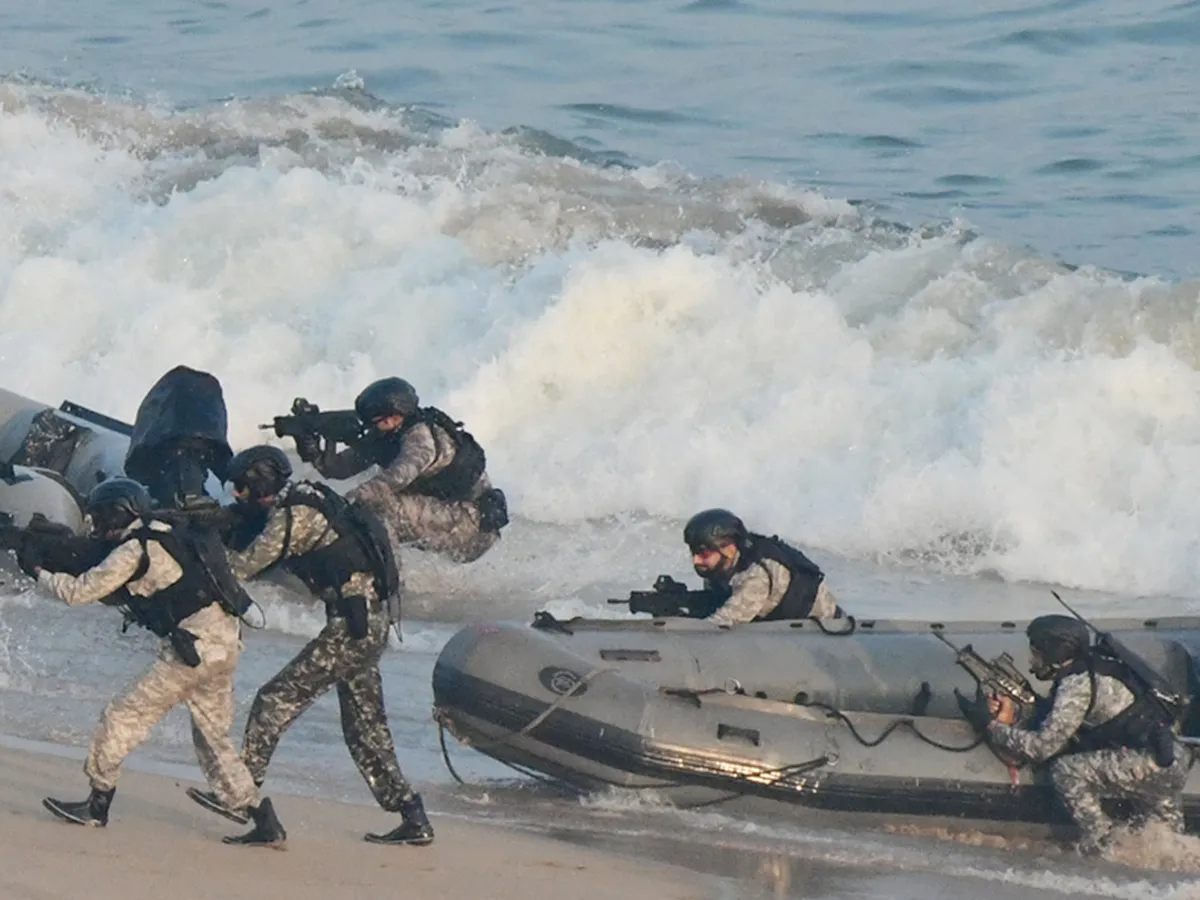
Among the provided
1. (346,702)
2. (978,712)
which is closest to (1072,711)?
(978,712)

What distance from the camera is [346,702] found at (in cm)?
785

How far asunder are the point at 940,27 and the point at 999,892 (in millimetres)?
17955

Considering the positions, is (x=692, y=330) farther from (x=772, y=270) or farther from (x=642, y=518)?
(x=642, y=518)

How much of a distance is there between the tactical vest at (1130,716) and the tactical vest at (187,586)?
10.4ft

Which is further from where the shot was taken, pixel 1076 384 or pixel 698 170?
pixel 698 170

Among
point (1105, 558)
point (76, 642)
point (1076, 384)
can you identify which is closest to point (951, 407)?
point (1076, 384)

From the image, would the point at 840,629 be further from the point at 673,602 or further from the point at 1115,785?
the point at 1115,785

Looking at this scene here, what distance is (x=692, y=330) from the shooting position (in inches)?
656

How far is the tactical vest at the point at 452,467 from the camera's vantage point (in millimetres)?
11414

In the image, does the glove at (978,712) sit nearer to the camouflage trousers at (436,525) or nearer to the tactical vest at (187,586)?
the tactical vest at (187,586)

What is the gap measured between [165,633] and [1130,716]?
11.7ft

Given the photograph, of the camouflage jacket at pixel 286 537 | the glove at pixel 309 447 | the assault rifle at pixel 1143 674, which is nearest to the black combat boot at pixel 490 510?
the glove at pixel 309 447

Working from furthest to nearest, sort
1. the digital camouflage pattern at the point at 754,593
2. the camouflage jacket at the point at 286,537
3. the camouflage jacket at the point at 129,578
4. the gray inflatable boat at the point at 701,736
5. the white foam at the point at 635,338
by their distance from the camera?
1. the white foam at the point at 635,338
2. the digital camouflage pattern at the point at 754,593
3. the gray inflatable boat at the point at 701,736
4. the camouflage jacket at the point at 286,537
5. the camouflage jacket at the point at 129,578

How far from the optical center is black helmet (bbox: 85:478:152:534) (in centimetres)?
723
